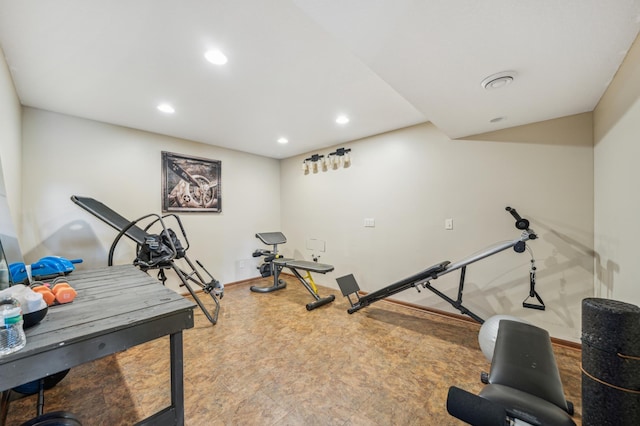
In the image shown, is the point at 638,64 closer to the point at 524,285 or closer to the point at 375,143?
the point at 524,285

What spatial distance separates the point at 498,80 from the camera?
177 centimetres

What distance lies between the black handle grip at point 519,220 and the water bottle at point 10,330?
361 cm

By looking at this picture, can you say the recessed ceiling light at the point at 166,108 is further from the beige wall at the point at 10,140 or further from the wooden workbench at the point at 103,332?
the wooden workbench at the point at 103,332

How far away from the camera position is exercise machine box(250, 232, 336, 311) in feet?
11.9

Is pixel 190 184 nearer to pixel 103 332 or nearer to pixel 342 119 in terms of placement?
pixel 342 119

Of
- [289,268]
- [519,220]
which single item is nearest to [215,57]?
[289,268]

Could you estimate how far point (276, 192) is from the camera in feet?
17.9

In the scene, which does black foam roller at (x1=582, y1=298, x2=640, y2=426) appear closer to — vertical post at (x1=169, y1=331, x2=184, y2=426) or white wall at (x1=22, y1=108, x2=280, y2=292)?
vertical post at (x1=169, y1=331, x2=184, y2=426)

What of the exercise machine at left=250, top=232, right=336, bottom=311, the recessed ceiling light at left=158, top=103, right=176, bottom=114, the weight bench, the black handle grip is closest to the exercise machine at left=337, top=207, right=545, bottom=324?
the black handle grip

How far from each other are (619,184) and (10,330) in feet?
11.0

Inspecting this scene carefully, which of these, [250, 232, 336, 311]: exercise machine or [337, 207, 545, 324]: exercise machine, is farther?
[250, 232, 336, 311]: exercise machine

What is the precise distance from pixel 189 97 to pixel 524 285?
409cm

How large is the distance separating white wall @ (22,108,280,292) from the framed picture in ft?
0.32

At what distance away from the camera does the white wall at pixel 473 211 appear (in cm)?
248
